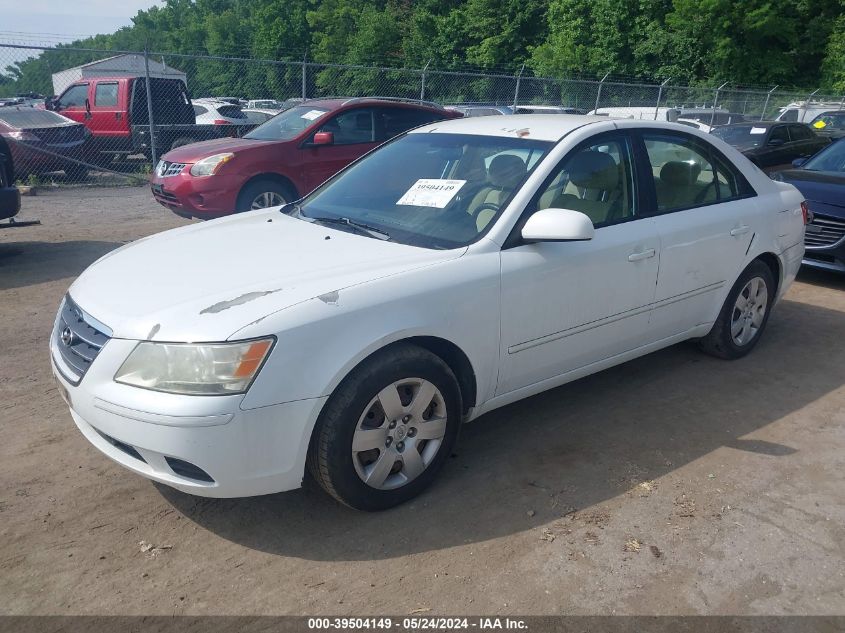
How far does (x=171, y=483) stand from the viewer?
9.18 feet

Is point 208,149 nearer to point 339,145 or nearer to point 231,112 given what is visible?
point 339,145

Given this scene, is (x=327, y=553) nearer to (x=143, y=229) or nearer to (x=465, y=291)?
(x=465, y=291)

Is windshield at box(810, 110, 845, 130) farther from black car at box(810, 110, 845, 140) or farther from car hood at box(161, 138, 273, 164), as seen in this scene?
car hood at box(161, 138, 273, 164)

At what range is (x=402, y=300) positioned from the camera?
9.87 ft

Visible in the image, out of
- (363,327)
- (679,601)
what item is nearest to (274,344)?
(363,327)

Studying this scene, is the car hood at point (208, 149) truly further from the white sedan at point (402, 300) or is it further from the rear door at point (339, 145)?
the white sedan at point (402, 300)

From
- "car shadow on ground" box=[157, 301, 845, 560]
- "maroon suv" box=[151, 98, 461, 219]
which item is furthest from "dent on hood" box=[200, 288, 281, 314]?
"maroon suv" box=[151, 98, 461, 219]

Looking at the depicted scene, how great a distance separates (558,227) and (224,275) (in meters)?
1.52

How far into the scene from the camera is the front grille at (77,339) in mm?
2895

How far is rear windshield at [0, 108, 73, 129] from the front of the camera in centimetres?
1274

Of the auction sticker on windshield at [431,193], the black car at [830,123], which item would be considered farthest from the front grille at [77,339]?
the black car at [830,123]

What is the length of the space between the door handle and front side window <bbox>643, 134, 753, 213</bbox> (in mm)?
330

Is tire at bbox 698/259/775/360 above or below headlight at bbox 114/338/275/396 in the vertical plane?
below

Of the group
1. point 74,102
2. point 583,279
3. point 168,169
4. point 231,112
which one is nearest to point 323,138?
point 168,169
